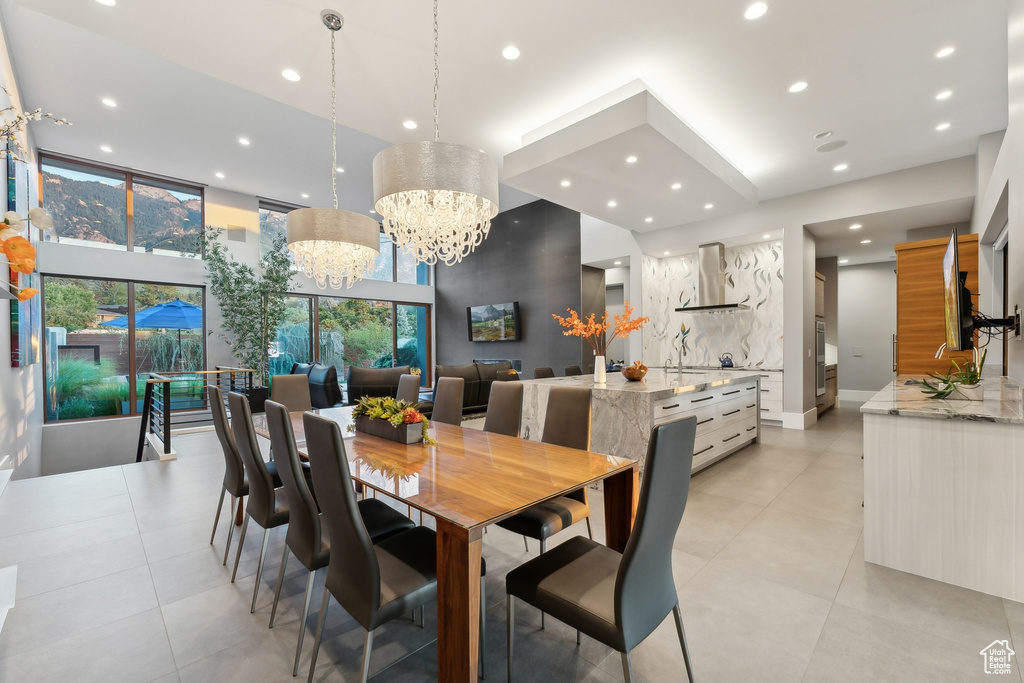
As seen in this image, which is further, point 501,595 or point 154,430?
point 154,430

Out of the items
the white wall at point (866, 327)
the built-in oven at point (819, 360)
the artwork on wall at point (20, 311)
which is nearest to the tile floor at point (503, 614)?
the artwork on wall at point (20, 311)

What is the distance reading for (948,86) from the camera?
3469 millimetres

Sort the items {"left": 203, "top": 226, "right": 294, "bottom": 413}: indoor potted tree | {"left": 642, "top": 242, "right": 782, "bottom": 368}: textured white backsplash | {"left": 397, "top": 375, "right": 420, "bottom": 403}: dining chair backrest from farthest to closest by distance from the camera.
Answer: {"left": 203, "top": 226, "right": 294, "bottom": 413}: indoor potted tree < {"left": 642, "top": 242, "right": 782, "bottom": 368}: textured white backsplash < {"left": 397, "top": 375, "right": 420, "bottom": 403}: dining chair backrest

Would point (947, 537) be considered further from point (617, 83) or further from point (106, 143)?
point (106, 143)

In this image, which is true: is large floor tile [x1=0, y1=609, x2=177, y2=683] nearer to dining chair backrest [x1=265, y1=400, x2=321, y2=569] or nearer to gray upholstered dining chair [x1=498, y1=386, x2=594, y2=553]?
dining chair backrest [x1=265, y1=400, x2=321, y2=569]

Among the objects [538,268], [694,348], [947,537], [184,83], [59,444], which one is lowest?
[59,444]

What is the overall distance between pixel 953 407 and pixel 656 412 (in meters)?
1.61

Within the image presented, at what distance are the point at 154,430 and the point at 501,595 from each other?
5702mm

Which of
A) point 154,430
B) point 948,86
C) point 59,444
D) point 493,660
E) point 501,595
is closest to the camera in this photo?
point 493,660

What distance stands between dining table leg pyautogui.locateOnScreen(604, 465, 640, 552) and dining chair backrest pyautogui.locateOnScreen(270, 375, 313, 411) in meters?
2.60

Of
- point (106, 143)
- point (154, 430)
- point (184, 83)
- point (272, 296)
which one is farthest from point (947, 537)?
point (106, 143)

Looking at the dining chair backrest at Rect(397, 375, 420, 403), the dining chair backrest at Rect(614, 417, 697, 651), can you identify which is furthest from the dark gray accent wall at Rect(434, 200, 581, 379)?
the dining chair backrest at Rect(614, 417, 697, 651)

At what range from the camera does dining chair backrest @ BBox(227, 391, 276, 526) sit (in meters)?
1.95

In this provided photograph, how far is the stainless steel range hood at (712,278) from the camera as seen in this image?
21.0 feet
